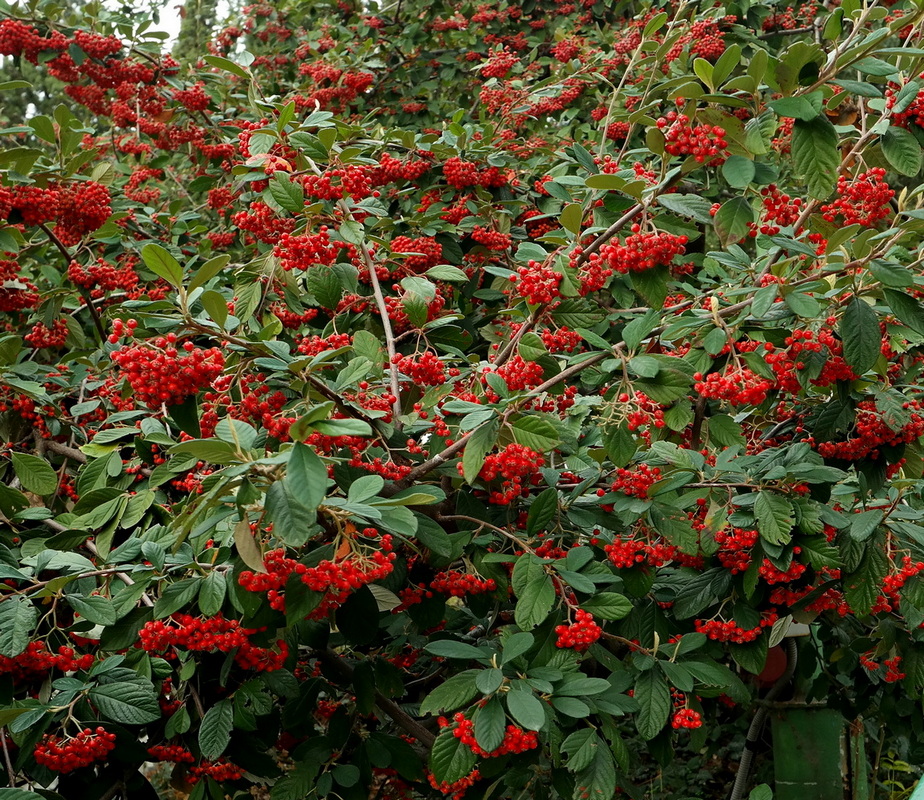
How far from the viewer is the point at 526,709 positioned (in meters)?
2.10

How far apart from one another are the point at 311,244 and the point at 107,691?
134cm

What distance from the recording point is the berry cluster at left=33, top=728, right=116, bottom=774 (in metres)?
2.36

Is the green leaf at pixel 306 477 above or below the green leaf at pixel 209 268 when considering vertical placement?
below

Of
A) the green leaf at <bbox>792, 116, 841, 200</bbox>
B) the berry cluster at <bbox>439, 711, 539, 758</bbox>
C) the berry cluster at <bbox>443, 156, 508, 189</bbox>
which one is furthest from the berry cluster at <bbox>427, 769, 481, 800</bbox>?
the berry cluster at <bbox>443, 156, 508, 189</bbox>

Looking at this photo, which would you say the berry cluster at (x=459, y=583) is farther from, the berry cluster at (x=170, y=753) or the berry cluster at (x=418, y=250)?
the berry cluster at (x=418, y=250)

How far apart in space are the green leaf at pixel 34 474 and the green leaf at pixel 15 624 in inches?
31.0

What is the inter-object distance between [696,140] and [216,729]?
2.04 meters

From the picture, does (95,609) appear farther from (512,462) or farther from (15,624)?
(512,462)

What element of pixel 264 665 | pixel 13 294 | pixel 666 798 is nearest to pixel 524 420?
pixel 264 665

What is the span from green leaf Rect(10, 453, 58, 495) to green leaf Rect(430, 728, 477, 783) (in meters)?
1.65

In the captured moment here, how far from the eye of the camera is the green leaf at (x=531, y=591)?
227cm

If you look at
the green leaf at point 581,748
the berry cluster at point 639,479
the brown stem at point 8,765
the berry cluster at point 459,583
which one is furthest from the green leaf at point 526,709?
the brown stem at point 8,765

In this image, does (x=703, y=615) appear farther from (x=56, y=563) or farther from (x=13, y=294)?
(x=13, y=294)

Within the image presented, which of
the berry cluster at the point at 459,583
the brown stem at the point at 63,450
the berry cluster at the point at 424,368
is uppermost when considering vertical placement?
the berry cluster at the point at 424,368
